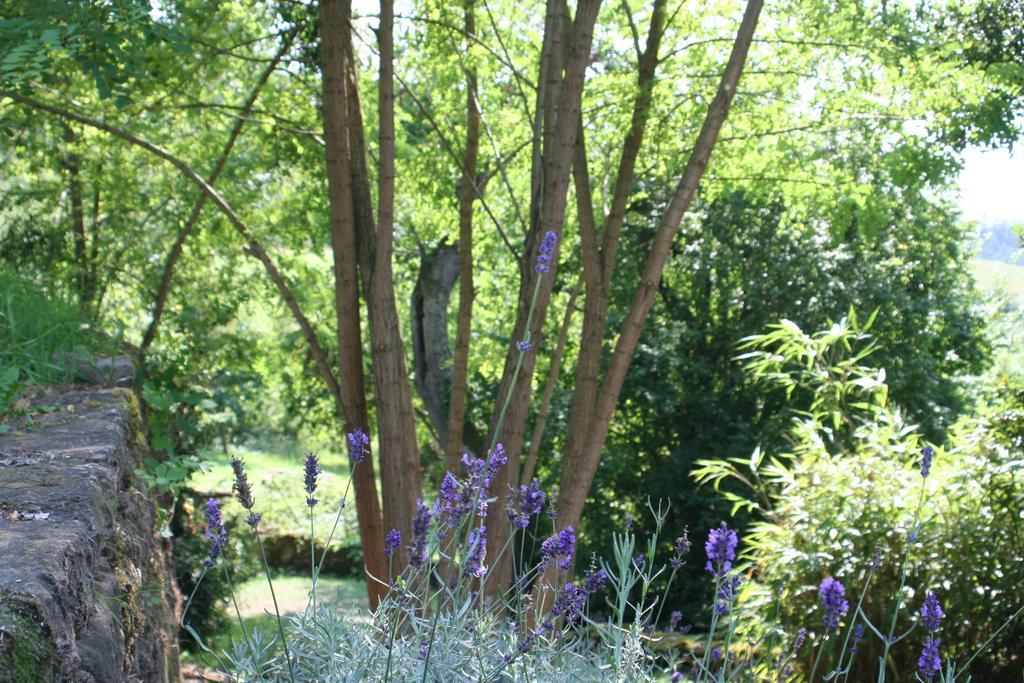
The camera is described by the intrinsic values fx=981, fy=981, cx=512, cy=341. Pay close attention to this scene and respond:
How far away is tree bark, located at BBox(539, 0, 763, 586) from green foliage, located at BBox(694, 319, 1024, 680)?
28.8 inches

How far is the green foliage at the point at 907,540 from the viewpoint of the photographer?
394cm

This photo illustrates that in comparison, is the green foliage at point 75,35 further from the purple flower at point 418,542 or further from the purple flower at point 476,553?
the purple flower at point 418,542

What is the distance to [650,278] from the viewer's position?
4707 mm

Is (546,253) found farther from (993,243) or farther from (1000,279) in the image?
(993,243)

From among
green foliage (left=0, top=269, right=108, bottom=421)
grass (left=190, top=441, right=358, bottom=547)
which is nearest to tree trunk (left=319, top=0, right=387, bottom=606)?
green foliage (left=0, top=269, right=108, bottom=421)

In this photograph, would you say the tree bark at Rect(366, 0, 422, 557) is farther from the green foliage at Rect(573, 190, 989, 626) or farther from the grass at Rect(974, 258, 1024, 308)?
the grass at Rect(974, 258, 1024, 308)

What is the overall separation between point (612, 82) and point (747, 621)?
3593mm

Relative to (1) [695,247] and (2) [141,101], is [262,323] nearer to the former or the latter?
(1) [695,247]

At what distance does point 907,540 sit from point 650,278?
1.65m

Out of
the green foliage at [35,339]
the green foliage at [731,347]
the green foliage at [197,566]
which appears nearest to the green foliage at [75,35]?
the green foliage at [35,339]

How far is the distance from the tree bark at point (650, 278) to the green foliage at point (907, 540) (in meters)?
0.73

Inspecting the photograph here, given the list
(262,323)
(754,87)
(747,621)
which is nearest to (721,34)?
(754,87)

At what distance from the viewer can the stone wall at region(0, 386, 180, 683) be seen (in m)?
1.55

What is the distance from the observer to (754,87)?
7.30 metres
